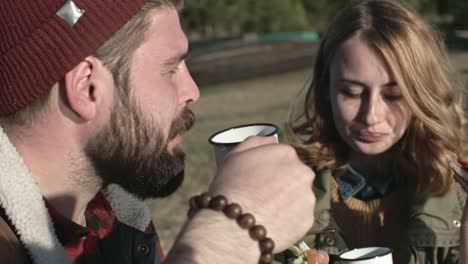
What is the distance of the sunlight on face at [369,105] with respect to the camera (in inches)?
155

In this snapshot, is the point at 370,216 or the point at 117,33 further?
the point at 370,216

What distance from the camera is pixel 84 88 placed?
275 cm

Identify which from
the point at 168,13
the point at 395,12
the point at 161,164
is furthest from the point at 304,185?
the point at 395,12

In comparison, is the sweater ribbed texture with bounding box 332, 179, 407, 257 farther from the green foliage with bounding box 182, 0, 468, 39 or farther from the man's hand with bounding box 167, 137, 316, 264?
the green foliage with bounding box 182, 0, 468, 39

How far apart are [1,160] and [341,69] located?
2068 millimetres

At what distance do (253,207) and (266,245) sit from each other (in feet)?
0.34

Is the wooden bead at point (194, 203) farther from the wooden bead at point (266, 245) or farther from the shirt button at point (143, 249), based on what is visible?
the shirt button at point (143, 249)

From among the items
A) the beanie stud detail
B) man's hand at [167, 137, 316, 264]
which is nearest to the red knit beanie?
the beanie stud detail

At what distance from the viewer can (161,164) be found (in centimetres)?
292

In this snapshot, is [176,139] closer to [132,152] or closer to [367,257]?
[132,152]

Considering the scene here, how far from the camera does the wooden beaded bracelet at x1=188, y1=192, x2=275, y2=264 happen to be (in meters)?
2.05

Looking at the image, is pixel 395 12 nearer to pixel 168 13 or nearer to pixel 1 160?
pixel 168 13

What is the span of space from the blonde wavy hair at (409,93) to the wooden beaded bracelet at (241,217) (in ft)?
6.79

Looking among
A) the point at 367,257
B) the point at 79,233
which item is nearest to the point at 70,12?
the point at 79,233
